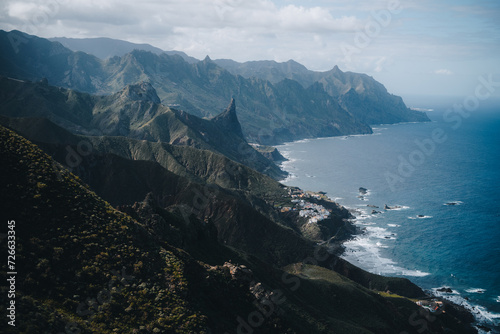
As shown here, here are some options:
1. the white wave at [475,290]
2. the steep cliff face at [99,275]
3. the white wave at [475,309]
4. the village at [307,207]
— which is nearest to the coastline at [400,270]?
the white wave at [475,309]

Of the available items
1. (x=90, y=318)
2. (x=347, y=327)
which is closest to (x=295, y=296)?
Result: (x=347, y=327)

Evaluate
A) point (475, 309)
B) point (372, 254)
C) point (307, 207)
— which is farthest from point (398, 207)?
point (475, 309)

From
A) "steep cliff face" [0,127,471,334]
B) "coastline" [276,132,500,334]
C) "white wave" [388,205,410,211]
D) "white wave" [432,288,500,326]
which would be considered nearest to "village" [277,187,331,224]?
"coastline" [276,132,500,334]

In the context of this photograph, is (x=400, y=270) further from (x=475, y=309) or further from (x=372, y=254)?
(x=475, y=309)

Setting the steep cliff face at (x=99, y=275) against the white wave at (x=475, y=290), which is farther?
the white wave at (x=475, y=290)

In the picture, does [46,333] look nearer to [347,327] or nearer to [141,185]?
[347,327]

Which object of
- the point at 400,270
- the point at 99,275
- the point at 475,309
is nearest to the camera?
the point at 99,275

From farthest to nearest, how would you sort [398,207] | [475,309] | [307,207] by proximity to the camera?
[398,207] → [307,207] → [475,309]

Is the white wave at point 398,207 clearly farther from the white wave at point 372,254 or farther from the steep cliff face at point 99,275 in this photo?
the steep cliff face at point 99,275
